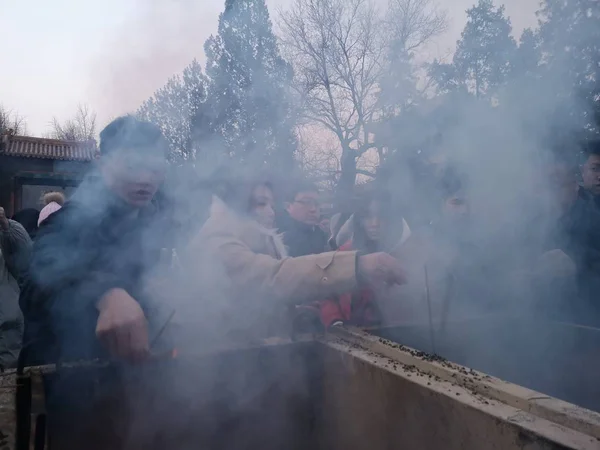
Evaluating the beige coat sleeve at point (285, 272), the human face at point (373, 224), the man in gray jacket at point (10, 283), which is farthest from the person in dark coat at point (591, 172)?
the man in gray jacket at point (10, 283)

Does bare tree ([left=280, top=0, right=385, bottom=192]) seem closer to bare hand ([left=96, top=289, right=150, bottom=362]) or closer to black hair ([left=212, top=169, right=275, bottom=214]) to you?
black hair ([left=212, top=169, right=275, bottom=214])

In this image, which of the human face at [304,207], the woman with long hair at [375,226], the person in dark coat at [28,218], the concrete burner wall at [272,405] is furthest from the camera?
the person in dark coat at [28,218]

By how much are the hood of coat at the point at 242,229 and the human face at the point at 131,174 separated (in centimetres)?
38

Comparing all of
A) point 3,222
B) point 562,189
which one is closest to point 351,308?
point 562,189

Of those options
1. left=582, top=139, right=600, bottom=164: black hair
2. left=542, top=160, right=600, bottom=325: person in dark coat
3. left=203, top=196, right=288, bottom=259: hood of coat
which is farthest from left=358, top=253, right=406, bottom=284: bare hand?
left=582, top=139, right=600, bottom=164: black hair

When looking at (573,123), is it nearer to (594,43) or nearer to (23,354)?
(594,43)

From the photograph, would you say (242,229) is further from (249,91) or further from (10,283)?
(10,283)

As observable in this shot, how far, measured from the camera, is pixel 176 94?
2.68 meters

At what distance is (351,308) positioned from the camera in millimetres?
2605

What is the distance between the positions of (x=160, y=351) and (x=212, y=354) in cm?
22

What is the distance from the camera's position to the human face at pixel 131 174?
6.61 feet

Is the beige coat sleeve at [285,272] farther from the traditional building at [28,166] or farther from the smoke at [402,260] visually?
the traditional building at [28,166]

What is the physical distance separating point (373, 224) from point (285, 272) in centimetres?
121

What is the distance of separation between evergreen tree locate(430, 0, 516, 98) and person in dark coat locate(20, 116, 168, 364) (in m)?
1.62
